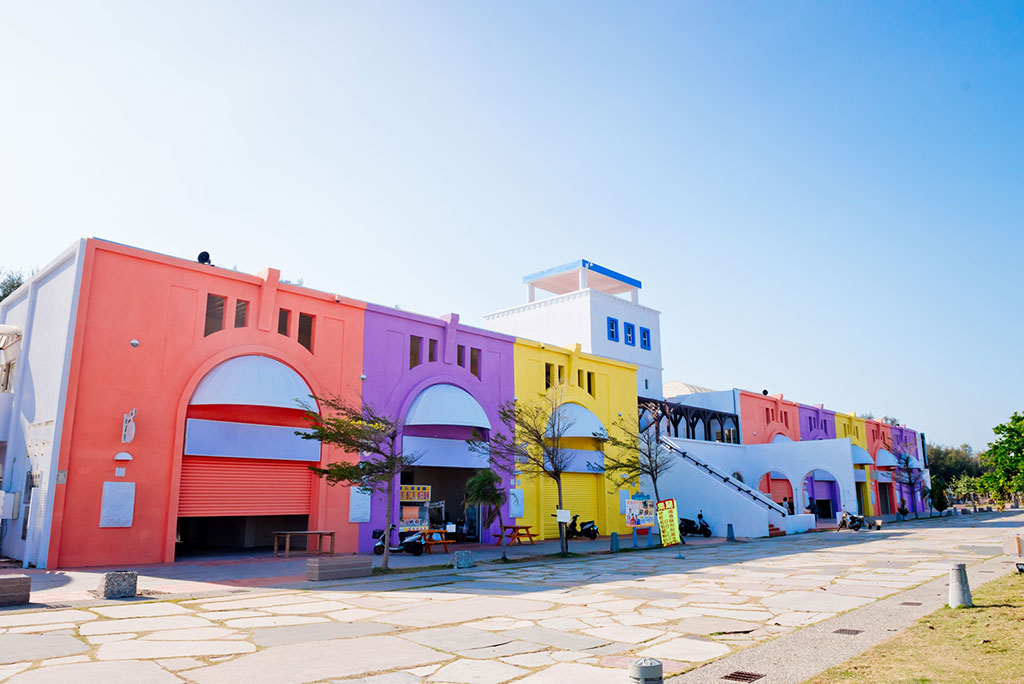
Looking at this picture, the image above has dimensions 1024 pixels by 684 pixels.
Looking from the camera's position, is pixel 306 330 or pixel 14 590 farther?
pixel 306 330

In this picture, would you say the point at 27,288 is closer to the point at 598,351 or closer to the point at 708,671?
the point at 708,671

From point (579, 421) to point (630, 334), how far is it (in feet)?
49.0

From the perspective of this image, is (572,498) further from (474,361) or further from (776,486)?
(776,486)

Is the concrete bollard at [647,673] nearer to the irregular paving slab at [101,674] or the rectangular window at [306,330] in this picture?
the irregular paving slab at [101,674]

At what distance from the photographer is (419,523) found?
2727cm

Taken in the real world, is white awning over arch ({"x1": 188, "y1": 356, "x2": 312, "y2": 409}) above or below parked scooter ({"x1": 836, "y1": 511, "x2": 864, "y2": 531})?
above

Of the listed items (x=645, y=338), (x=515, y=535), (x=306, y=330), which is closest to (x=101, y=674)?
(x=306, y=330)

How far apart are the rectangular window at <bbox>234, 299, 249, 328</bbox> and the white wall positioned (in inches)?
194

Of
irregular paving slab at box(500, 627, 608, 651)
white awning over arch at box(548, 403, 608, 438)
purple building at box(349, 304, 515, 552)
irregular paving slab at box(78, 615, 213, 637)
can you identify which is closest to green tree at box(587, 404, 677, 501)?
white awning over arch at box(548, 403, 608, 438)

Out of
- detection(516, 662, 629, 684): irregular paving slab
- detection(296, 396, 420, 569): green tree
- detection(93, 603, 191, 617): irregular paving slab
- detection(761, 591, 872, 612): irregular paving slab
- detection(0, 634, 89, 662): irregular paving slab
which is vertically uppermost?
detection(296, 396, 420, 569): green tree

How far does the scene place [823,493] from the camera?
2082 inches

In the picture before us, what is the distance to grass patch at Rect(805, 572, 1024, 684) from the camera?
668cm

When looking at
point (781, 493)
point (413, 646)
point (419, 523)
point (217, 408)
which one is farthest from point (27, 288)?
point (781, 493)

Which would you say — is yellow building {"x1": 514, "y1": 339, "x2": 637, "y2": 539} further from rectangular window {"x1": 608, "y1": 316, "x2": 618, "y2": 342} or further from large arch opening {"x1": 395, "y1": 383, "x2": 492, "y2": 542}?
rectangular window {"x1": 608, "y1": 316, "x2": 618, "y2": 342}
